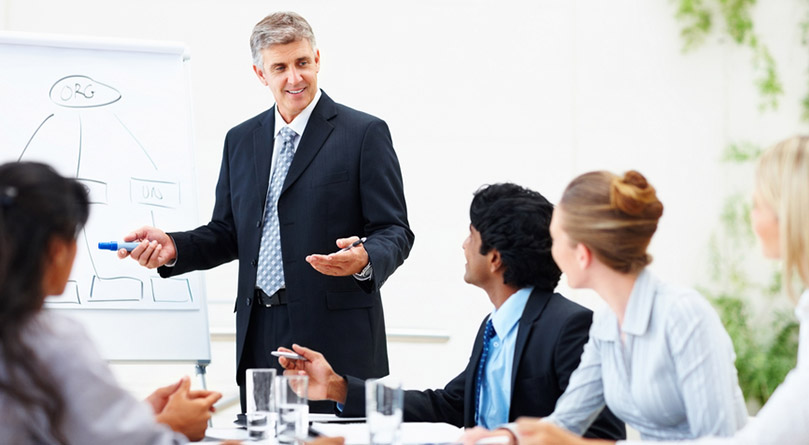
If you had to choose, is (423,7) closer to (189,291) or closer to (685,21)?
(685,21)

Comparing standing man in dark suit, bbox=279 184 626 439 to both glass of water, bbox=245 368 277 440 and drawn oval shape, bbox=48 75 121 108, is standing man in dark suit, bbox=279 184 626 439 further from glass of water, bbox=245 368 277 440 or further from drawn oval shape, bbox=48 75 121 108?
drawn oval shape, bbox=48 75 121 108

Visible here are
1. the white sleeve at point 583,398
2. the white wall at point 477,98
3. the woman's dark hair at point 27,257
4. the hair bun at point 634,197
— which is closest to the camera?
the woman's dark hair at point 27,257

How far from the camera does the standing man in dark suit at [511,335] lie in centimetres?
194

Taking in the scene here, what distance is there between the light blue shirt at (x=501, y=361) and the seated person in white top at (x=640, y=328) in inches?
10.0

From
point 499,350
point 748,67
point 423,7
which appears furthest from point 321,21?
point 499,350

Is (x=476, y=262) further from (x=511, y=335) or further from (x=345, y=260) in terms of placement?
(x=345, y=260)

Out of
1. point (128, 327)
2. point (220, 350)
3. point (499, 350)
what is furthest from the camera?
point (220, 350)

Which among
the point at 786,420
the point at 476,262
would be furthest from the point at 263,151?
the point at 786,420

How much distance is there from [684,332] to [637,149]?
3095 mm

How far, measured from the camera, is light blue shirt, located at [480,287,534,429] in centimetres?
201

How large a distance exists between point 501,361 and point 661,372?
19.6 inches

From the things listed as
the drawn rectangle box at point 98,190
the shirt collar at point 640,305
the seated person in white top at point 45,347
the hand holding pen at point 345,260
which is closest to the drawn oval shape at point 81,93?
the drawn rectangle box at point 98,190

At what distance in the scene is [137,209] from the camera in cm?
304

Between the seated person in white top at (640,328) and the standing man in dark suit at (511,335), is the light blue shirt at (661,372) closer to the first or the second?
the seated person in white top at (640,328)
